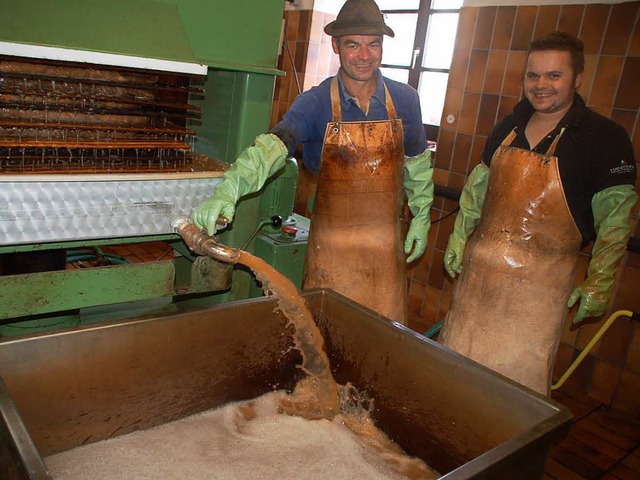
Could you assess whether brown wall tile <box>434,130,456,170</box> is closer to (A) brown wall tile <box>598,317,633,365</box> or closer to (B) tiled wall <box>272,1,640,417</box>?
(B) tiled wall <box>272,1,640,417</box>

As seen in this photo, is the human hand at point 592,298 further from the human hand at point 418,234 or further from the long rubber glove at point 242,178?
the long rubber glove at point 242,178

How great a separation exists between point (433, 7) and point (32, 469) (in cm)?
358

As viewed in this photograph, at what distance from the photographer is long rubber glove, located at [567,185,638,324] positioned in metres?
1.89

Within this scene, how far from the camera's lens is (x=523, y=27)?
2834 mm

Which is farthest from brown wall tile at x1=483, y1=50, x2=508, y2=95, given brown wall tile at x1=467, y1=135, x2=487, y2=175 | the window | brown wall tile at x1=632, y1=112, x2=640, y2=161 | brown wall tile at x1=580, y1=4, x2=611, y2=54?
brown wall tile at x1=632, y1=112, x2=640, y2=161

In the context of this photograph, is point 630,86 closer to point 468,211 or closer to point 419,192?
point 468,211

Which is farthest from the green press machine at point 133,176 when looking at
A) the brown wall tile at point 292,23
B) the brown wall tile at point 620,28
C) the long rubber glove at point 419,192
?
the brown wall tile at point 292,23

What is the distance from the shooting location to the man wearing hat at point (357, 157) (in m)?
2.05

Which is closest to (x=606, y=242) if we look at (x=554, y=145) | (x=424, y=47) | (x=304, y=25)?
(x=554, y=145)

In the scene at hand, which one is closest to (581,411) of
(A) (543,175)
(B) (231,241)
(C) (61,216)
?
(A) (543,175)

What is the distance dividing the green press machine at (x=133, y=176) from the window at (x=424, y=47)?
1852 mm

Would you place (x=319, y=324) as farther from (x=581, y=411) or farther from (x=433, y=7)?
(x=433, y=7)

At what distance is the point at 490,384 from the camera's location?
4.33 ft

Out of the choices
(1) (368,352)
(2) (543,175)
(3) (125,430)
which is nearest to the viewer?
(3) (125,430)
